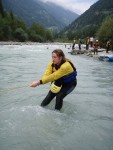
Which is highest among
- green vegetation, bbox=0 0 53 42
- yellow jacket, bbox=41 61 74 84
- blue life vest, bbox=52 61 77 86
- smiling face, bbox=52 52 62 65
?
smiling face, bbox=52 52 62 65

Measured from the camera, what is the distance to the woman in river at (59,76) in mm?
8094

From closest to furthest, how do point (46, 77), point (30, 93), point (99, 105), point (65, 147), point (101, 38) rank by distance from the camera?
point (65, 147), point (46, 77), point (99, 105), point (30, 93), point (101, 38)

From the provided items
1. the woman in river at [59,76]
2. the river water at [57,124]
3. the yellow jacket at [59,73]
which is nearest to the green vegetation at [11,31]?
the river water at [57,124]

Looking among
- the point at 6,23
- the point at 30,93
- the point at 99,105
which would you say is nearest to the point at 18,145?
the point at 99,105

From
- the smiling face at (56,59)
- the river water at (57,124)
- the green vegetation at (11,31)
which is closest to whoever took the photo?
the river water at (57,124)

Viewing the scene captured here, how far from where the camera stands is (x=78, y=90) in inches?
568

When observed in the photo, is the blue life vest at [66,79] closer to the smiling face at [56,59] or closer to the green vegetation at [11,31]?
the smiling face at [56,59]

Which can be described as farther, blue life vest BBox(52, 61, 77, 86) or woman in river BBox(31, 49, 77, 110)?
blue life vest BBox(52, 61, 77, 86)

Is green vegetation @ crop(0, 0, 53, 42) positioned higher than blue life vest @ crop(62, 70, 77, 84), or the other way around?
blue life vest @ crop(62, 70, 77, 84)

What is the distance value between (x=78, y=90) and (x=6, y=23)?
341 feet

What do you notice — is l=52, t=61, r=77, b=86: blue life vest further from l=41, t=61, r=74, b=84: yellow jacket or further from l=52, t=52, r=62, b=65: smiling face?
l=52, t=52, r=62, b=65: smiling face

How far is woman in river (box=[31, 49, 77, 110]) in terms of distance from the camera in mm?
8094

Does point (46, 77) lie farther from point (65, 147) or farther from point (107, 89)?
point (107, 89)

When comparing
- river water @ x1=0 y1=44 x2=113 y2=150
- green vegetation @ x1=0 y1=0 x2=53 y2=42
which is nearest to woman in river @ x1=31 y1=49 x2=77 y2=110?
river water @ x1=0 y1=44 x2=113 y2=150
